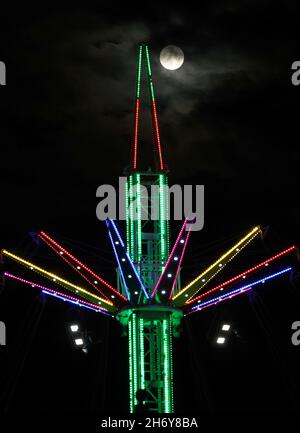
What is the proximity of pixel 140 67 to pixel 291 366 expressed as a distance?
11.6m

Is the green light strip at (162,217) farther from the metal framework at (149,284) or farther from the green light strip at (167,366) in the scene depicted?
the green light strip at (167,366)

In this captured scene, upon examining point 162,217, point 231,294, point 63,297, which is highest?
point 162,217

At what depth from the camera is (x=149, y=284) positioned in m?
33.8

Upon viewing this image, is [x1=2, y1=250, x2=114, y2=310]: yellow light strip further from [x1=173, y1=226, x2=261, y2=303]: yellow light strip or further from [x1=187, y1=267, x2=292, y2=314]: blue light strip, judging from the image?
A: [x1=187, y1=267, x2=292, y2=314]: blue light strip

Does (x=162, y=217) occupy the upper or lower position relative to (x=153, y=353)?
upper

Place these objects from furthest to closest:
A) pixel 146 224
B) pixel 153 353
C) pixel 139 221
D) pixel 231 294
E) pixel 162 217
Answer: pixel 146 224 → pixel 162 217 → pixel 139 221 → pixel 231 294 → pixel 153 353

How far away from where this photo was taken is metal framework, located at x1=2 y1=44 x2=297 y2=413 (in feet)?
107

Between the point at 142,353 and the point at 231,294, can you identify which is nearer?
the point at 142,353

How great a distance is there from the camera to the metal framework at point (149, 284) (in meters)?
32.8

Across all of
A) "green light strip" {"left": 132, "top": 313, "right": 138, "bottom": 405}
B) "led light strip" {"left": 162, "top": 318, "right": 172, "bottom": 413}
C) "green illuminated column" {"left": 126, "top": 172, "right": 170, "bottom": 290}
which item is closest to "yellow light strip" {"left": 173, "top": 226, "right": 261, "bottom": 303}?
"led light strip" {"left": 162, "top": 318, "right": 172, "bottom": 413}

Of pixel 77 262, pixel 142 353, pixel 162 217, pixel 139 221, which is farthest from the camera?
pixel 162 217

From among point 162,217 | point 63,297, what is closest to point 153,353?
point 63,297

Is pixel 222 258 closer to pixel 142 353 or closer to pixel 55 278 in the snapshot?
pixel 142 353
